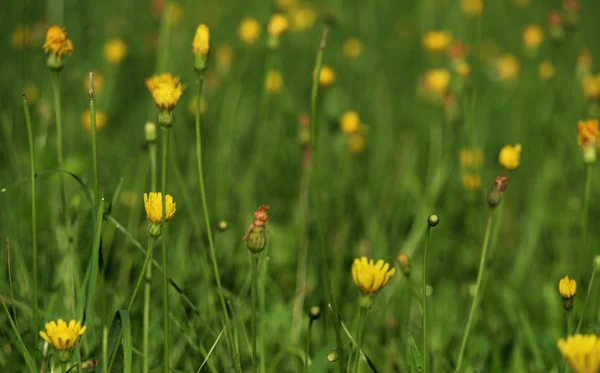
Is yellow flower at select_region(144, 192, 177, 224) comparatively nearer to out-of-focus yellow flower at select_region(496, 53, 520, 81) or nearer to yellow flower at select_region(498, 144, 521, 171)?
yellow flower at select_region(498, 144, 521, 171)

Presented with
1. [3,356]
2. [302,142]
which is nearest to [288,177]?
[302,142]

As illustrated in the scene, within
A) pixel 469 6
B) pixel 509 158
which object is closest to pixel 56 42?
pixel 509 158

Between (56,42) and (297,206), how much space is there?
99 centimetres

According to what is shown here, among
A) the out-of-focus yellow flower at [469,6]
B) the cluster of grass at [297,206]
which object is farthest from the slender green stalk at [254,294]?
the out-of-focus yellow flower at [469,6]

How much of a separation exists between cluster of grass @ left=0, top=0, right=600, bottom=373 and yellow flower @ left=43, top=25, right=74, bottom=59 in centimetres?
5

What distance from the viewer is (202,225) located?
1.83 m

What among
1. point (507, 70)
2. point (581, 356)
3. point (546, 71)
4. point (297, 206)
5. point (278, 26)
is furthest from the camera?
point (507, 70)

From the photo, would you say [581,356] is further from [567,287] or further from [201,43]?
[201,43]

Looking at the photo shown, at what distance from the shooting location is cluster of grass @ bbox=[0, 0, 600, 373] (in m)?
1.21

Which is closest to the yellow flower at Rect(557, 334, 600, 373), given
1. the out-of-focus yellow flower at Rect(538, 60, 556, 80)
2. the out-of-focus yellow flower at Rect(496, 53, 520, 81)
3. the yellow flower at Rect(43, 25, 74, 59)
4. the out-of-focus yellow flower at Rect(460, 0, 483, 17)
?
the yellow flower at Rect(43, 25, 74, 59)

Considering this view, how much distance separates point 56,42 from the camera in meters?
1.17

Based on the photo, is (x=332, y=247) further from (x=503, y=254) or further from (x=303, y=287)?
(x=503, y=254)

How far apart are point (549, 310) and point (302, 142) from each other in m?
0.72

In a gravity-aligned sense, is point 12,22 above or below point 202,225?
above
